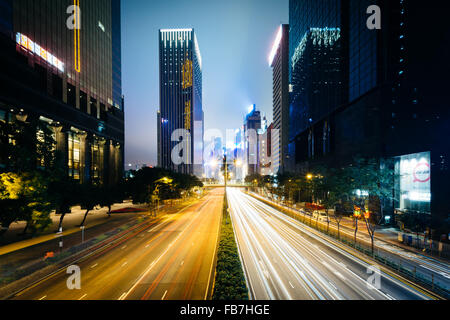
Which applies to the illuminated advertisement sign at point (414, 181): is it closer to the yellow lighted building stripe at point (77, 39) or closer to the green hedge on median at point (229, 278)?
the green hedge on median at point (229, 278)

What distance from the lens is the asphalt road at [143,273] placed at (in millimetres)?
13266

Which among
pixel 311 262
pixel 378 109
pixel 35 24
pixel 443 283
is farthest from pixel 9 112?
pixel 378 109

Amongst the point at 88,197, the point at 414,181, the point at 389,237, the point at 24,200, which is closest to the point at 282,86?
the point at 414,181

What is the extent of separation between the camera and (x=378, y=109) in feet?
130

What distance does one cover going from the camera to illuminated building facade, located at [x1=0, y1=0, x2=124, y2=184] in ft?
126

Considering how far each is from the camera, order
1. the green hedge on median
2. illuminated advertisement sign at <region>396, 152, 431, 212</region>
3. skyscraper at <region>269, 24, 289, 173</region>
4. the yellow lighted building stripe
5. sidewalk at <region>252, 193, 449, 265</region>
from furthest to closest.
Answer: skyscraper at <region>269, 24, 289, 173</region>
the yellow lighted building stripe
illuminated advertisement sign at <region>396, 152, 431, 212</region>
sidewalk at <region>252, 193, 449, 265</region>
the green hedge on median

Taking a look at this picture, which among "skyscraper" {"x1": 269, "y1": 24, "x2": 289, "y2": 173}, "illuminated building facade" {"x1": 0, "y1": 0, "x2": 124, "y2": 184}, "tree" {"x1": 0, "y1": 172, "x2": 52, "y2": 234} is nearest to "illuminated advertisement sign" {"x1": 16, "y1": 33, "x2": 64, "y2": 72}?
"illuminated building facade" {"x1": 0, "y1": 0, "x2": 124, "y2": 184}

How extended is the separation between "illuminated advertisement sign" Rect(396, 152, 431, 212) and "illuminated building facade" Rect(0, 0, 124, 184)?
194 feet

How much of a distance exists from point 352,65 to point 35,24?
246 feet

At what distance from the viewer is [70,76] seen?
55.2 meters

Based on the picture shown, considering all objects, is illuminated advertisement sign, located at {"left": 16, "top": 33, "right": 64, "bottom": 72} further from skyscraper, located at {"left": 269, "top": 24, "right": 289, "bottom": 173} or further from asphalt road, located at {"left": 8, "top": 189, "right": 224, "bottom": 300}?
skyscraper, located at {"left": 269, "top": 24, "right": 289, "bottom": 173}

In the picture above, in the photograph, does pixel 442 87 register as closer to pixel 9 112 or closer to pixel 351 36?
pixel 351 36

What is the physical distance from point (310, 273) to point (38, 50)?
219 ft

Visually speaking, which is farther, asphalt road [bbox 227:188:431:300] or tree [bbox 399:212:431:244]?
tree [bbox 399:212:431:244]
